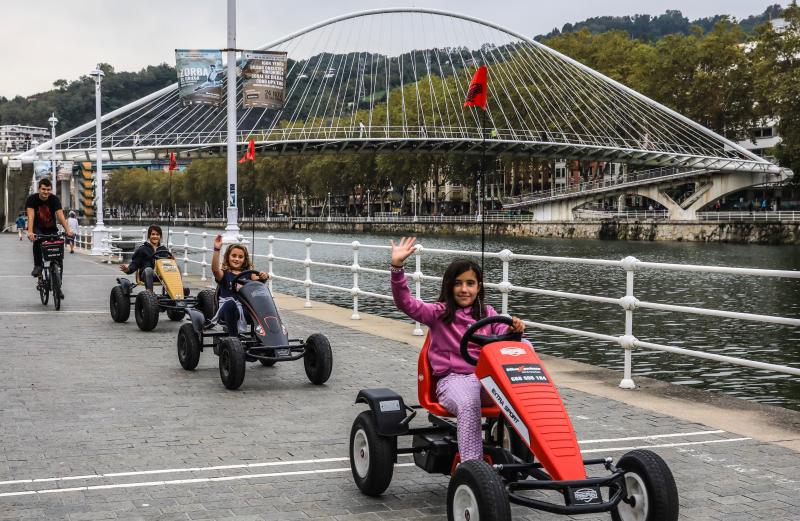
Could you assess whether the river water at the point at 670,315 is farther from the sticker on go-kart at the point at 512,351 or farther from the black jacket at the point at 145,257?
the sticker on go-kart at the point at 512,351

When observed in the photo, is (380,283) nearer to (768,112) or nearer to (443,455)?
(443,455)

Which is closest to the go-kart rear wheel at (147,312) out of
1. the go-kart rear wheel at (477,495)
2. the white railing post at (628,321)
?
the white railing post at (628,321)

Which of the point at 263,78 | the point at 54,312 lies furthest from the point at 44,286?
the point at 263,78

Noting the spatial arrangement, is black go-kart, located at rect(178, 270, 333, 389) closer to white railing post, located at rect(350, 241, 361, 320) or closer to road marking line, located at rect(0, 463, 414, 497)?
road marking line, located at rect(0, 463, 414, 497)

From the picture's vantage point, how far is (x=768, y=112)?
2785 inches

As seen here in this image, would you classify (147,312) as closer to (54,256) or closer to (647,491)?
(54,256)

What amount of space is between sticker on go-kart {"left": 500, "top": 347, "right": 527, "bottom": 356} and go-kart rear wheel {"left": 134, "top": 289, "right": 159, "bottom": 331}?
8429 mm

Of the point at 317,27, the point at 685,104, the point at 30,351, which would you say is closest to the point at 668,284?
the point at 30,351

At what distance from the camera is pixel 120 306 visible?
1338cm

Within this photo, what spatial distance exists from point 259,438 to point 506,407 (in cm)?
257

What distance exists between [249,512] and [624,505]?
1867 millimetres

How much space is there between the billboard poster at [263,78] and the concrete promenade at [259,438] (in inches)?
413

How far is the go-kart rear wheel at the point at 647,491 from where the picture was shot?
4305 millimetres

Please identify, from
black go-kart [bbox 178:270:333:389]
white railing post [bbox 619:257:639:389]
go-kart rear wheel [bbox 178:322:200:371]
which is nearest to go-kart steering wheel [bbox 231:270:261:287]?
black go-kart [bbox 178:270:333:389]
